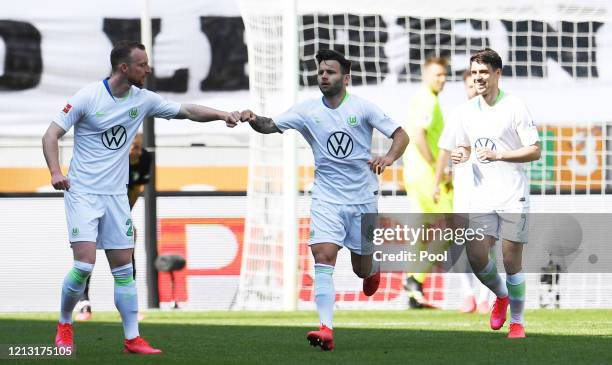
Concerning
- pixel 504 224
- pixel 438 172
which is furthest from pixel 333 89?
pixel 438 172

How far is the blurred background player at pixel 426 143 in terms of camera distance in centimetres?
1486

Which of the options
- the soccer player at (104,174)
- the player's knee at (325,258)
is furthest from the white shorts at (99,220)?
the player's knee at (325,258)

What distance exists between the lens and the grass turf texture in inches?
360

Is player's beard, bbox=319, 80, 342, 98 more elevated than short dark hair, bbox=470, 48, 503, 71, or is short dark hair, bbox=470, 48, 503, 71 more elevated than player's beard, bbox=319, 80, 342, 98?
short dark hair, bbox=470, 48, 503, 71

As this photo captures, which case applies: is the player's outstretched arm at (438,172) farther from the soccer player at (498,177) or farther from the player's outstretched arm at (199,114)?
the player's outstretched arm at (199,114)

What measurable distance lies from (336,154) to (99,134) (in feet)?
5.49

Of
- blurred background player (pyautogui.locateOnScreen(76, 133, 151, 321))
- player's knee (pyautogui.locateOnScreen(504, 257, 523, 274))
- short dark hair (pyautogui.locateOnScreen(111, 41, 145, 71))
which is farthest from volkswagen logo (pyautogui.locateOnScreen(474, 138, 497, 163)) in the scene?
blurred background player (pyautogui.locateOnScreen(76, 133, 151, 321))

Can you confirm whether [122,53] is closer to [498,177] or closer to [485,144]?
[485,144]

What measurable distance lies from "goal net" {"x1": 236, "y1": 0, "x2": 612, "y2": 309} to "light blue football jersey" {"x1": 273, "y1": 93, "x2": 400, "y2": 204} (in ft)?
18.7

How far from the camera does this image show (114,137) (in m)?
9.55

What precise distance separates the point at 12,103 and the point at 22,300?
96.4 inches

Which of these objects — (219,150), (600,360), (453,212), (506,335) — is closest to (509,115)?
(506,335)

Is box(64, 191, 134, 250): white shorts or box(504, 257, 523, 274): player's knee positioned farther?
box(504, 257, 523, 274): player's knee

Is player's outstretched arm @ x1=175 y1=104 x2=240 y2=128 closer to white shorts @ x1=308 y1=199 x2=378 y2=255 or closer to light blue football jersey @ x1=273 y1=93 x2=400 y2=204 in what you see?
light blue football jersey @ x1=273 y1=93 x2=400 y2=204
